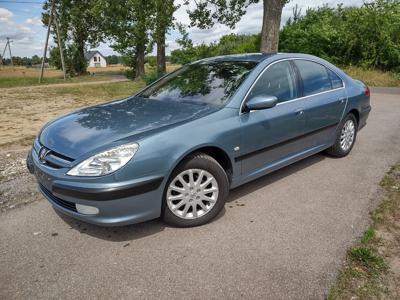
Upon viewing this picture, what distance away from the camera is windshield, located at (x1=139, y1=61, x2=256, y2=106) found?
12.2 ft

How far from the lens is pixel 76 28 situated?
1358 inches

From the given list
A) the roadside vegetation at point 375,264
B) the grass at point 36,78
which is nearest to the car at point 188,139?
the roadside vegetation at point 375,264

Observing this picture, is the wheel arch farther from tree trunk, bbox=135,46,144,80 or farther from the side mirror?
tree trunk, bbox=135,46,144,80

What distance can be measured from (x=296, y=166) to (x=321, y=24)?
16.5m

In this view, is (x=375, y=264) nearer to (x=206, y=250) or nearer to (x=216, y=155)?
(x=206, y=250)

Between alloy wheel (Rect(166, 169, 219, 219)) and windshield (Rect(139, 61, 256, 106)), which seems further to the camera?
windshield (Rect(139, 61, 256, 106))

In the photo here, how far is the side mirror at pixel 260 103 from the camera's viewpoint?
3412 mm

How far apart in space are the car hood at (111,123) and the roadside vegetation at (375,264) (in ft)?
5.77

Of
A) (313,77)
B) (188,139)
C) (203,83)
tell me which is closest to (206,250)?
(188,139)

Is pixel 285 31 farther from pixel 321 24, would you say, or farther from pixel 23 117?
pixel 23 117

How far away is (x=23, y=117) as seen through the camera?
29.1 feet

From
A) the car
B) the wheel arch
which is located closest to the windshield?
the car

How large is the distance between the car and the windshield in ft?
0.05

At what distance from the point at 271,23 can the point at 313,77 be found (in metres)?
7.39
